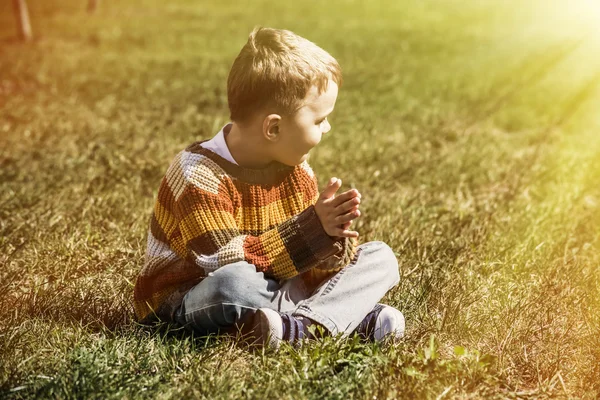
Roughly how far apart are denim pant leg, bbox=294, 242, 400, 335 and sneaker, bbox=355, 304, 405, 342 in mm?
46

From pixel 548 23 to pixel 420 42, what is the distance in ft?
11.7

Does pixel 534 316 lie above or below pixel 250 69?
below

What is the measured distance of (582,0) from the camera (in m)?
16.9

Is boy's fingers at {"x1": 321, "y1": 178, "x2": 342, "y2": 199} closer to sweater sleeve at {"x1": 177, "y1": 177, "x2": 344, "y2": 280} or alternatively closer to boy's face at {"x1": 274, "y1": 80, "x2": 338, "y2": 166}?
sweater sleeve at {"x1": 177, "y1": 177, "x2": 344, "y2": 280}

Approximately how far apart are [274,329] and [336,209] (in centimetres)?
51

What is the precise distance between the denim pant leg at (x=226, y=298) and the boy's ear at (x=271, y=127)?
1.63 feet

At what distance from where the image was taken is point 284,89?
305 centimetres

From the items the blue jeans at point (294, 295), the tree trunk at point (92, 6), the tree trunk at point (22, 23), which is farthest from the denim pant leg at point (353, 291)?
the tree trunk at point (92, 6)

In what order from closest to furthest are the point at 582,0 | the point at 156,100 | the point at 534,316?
the point at 534,316 < the point at 156,100 < the point at 582,0

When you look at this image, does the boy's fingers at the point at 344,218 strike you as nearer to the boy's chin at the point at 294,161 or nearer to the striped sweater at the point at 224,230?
the striped sweater at the point at 224,230

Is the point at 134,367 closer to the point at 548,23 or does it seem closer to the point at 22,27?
the point at 22,27

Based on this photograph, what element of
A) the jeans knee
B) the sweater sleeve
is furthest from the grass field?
the sweater sleeve

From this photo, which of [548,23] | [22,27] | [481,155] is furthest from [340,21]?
[481,155]

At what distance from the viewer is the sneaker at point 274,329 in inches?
120
